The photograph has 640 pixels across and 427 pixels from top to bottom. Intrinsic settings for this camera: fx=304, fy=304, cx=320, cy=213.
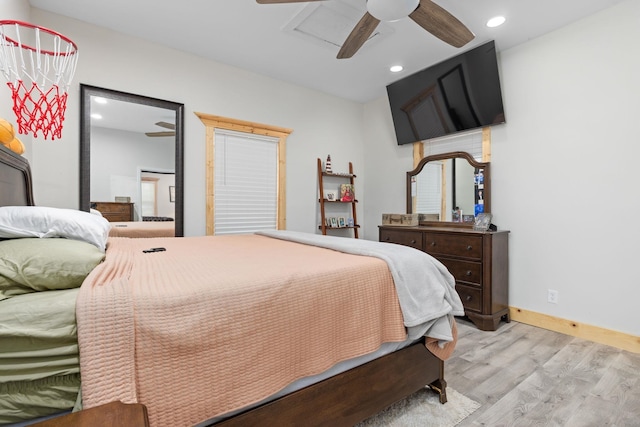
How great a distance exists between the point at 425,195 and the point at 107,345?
11.9 ft

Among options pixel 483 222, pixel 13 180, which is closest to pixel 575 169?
pixel 483 222

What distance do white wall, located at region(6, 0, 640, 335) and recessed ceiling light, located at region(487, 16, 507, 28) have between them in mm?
546

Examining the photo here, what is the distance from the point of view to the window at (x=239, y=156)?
3.41 meters

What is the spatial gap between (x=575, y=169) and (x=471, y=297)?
145cm

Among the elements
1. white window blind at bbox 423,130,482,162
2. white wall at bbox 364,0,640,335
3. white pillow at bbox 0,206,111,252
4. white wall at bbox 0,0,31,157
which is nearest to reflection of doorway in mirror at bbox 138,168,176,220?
white wall at bbox 0,0,31,157

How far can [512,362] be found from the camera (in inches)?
85.4

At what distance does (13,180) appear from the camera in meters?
1.76

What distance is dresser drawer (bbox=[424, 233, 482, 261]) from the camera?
113 inches

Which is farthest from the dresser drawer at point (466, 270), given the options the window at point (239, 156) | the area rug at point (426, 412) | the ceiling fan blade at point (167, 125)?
the ceiling fan blade at point (167, 125)

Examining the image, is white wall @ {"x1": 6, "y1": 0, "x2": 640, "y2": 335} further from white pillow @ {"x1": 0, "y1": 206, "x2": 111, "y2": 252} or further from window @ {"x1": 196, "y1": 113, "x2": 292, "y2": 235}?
white pillow @ {"x1": 0, "y1": 206, "x2": 111, "y2": 252}

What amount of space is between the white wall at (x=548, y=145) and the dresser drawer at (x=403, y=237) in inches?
33.0

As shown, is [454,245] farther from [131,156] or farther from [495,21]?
[131,156]

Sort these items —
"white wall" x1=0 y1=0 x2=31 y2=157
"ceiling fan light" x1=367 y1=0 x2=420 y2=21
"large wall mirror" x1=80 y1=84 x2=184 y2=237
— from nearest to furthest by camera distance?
1. "ceiling fan light" x1=367 y1=0 x2=420 y2=21
2. "white wall" x1=0 y1=0 x2=31 y2=157
3. "large wall mirror" x1=80 y1=84 x2=184 y2=237

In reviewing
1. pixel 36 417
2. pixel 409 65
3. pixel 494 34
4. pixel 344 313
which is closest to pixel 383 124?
pixel 409 65
